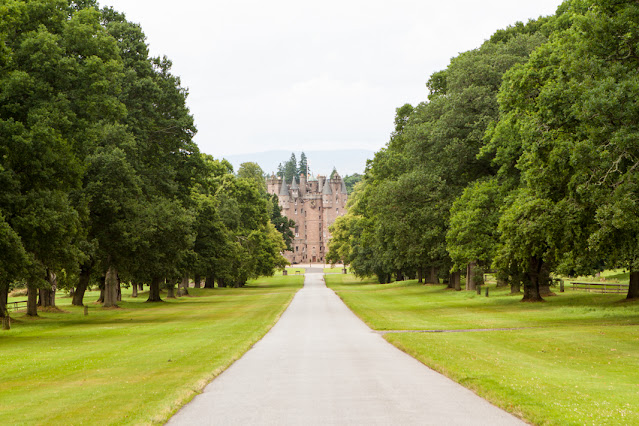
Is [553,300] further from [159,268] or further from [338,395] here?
[338,395]

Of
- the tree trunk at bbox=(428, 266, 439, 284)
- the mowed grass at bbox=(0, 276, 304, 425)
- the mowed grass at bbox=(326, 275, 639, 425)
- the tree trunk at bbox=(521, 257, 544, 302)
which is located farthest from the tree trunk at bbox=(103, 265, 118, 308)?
the tree trunk at bbox=(428, 266, 439, 284)

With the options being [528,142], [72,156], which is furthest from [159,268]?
[528,142]

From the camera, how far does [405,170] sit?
2025 inches

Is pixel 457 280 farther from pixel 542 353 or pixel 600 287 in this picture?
pixel 542 353

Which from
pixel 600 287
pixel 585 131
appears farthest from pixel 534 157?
pixel 600 287

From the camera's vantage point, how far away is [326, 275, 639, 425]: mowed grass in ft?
34.8

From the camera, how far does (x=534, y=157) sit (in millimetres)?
24500

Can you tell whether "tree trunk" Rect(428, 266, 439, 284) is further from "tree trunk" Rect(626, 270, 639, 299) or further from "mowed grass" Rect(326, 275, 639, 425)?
"tree trunk" Rect(626, 270, 639, 299)

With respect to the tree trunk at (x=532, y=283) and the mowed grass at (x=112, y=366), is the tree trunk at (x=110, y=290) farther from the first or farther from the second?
the tree trunk at (x=532, y=283)

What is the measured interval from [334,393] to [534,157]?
51.1ft

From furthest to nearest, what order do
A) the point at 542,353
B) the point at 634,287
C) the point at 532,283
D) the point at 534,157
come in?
1. the point at 532,283
2. the point at 634,287
3. the point at 534,157
4. the point at 542,353

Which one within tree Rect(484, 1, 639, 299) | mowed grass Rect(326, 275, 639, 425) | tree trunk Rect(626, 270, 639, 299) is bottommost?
mowed grass Rect(326, 275, 639, 425)

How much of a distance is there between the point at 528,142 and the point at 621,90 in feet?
17.1

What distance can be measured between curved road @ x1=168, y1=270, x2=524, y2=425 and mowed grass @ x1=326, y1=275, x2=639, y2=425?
1.95ft
